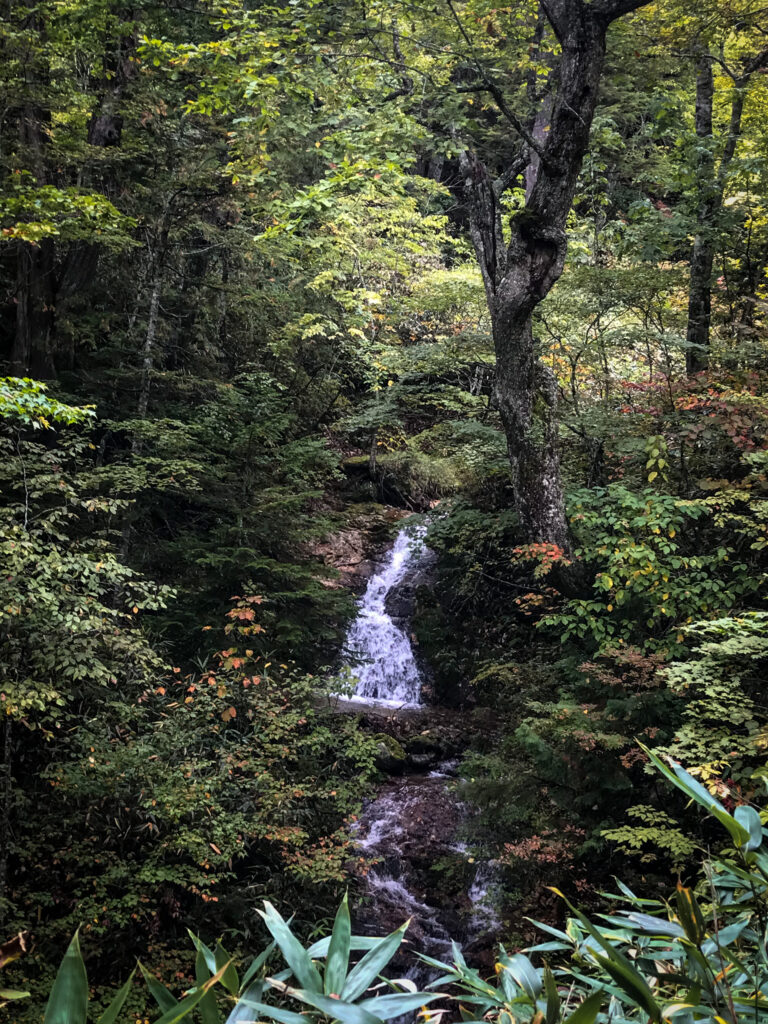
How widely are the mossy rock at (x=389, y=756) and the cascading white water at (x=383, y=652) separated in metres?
1.59

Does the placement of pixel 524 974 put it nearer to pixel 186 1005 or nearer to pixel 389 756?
pixel 186 1005

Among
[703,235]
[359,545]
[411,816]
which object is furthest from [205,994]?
[359,545]

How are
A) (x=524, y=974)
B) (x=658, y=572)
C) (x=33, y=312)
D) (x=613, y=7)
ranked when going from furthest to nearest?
(x=33, y=312) → (x=613, y=7) → (x=658, y=572) → (x=524, y=974)

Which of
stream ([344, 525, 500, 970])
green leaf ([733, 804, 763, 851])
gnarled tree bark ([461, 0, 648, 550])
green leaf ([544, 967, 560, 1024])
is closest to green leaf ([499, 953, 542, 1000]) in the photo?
green leaf ([544, 967, 560, 1024])

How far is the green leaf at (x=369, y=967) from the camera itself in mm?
936

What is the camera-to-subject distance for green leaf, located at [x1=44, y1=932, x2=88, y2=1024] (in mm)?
725

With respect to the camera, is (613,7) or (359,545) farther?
(359,545)

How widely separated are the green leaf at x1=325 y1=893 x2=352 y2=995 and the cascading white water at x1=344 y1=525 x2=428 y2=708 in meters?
8.69

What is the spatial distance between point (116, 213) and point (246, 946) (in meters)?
6.45

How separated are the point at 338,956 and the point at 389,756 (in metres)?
7.51

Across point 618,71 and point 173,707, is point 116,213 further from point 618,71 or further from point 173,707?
point 618,71

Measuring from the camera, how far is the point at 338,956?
972 millimetres

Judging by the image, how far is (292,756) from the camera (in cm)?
582

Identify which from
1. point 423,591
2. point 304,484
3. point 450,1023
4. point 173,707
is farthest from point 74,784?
point 423,591
